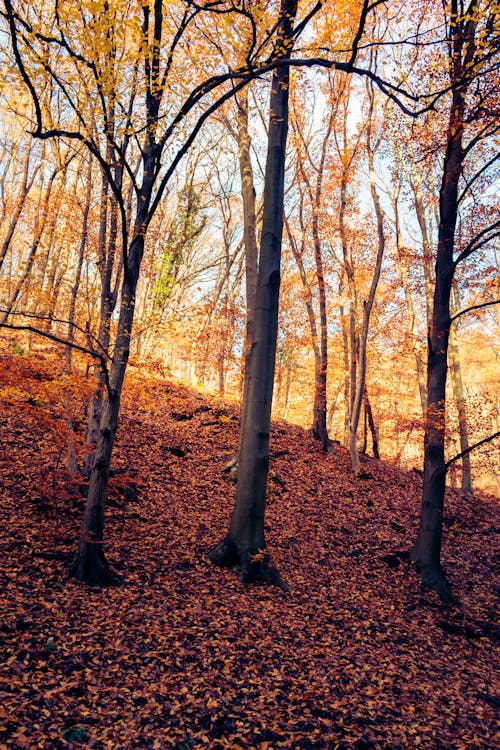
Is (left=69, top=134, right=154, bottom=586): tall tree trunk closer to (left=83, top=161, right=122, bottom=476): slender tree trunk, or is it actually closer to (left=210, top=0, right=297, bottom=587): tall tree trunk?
(left=83, top=161, right=122, bottom=476): slender tree trunk

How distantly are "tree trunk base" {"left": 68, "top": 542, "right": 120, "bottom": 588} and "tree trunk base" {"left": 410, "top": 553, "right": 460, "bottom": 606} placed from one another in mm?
5371

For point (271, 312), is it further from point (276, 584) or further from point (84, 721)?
point (84, 721)

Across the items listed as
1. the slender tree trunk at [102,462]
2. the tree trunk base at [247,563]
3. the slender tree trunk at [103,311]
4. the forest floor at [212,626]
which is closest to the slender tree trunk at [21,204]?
the forest floor at [212,626]

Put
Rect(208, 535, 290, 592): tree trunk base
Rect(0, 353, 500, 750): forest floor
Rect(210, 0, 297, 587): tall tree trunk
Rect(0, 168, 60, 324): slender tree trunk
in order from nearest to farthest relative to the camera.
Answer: Rect(0, 353, 500, 750): forest floor < Rect(208, 535, 290, 592): tree trunk base < Rect(210, 0, 297, 587): tall tree trunk < Rect(0, 168, 60, 324): slender tree trunk

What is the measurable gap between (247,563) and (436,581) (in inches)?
141

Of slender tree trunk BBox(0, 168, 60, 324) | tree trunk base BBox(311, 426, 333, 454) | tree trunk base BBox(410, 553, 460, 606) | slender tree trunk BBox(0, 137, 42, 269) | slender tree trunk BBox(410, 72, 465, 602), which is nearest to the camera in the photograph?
tree trunk base BBox(410, 553, 460, 606)

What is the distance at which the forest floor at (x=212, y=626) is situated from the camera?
12.1 ft

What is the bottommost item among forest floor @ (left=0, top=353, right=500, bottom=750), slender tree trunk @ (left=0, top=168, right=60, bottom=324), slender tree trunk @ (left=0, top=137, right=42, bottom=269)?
forest floor @ (left=0, top=353, right=500, bottom=750)

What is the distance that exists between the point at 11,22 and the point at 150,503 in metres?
7.39

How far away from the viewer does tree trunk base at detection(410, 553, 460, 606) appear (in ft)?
24.2

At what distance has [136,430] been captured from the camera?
12.3 meters

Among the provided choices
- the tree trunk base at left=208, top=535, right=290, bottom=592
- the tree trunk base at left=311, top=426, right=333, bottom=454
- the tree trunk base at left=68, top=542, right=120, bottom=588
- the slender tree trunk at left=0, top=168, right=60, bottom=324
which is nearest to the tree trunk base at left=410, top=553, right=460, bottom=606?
the tree trunk base at left=208, top=535, right=290, bottom=592

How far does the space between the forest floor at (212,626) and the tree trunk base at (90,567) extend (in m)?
0.14

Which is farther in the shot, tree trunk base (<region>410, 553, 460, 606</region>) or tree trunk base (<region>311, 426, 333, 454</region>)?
tree trunk base (<region>311, 426, 333, 454</region>)
